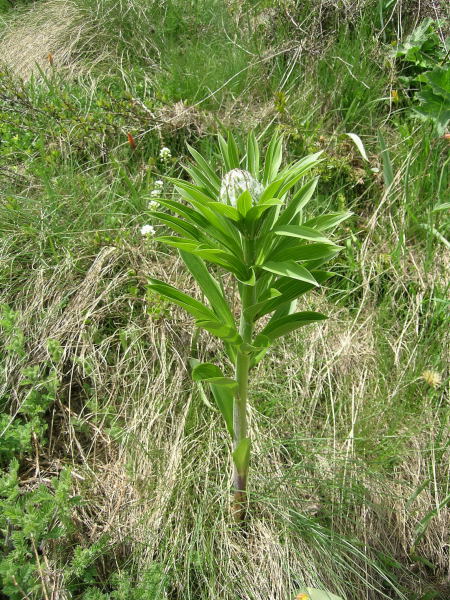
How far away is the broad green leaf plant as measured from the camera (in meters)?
1.02

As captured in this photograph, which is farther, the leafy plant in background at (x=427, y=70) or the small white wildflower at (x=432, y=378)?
the leafy plant in background at (x=427, y=70)

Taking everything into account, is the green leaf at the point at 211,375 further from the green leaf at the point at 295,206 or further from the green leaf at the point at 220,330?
the green leaf at the point at 295,206

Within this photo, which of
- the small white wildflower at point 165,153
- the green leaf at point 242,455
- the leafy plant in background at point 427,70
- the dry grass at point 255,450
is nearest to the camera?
the green leaf at point 242,455

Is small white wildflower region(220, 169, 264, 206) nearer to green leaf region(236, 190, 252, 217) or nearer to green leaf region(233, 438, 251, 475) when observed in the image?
green leaf region(236, 190, 252, 217)

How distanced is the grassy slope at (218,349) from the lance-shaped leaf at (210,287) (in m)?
0.61

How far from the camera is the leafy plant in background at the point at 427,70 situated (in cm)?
218

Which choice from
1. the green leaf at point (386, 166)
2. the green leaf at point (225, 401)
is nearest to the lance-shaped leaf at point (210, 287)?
the green leaf at point (225, 401)

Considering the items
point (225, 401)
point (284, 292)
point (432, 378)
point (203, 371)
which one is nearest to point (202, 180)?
point (284, 292)

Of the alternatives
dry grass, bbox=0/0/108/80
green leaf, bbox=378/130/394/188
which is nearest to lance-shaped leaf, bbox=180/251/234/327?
green leaf, bbox=378/130/394/188

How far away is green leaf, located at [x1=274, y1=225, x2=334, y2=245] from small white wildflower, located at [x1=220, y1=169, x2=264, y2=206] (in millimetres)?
76

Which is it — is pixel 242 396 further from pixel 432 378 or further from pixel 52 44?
pixel 52 44

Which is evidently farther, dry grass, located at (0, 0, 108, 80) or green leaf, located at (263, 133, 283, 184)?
dry grass, located at (0, 0, 108, 80)

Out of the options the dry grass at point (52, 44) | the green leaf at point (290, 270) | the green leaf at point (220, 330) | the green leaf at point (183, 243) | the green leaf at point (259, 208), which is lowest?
the green leaf at point (220, 330)

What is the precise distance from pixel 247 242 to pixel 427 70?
76.3 inches
